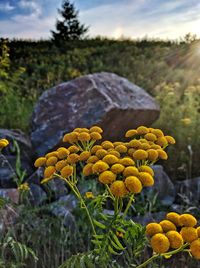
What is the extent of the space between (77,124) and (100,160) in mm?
3526

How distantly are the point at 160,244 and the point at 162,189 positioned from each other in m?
3.35

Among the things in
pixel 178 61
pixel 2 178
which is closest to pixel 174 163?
pixel 2 178

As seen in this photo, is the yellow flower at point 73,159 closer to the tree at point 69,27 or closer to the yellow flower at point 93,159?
the yellow flower at point 93,159

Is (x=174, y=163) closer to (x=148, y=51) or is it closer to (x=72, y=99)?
(x=72, y=99)

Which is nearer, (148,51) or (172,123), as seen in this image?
(172,123)

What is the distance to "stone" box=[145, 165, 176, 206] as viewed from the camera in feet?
16.2

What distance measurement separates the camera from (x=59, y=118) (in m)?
5.75

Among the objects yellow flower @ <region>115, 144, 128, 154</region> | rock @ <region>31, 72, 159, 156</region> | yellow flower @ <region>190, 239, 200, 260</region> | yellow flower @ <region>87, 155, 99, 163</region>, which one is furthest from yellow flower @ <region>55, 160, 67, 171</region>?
rock @ <region>31, 72, 159, 156</region>

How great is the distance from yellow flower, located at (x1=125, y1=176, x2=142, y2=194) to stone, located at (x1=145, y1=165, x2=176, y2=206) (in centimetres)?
308

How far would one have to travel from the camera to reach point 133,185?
1788 millimetres

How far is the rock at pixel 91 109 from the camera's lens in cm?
554

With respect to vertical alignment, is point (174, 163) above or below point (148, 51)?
below

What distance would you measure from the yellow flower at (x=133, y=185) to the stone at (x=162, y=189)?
308 cm

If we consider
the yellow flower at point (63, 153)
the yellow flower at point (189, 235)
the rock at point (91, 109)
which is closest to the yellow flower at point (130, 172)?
the yellow flower at point (189, 235)
